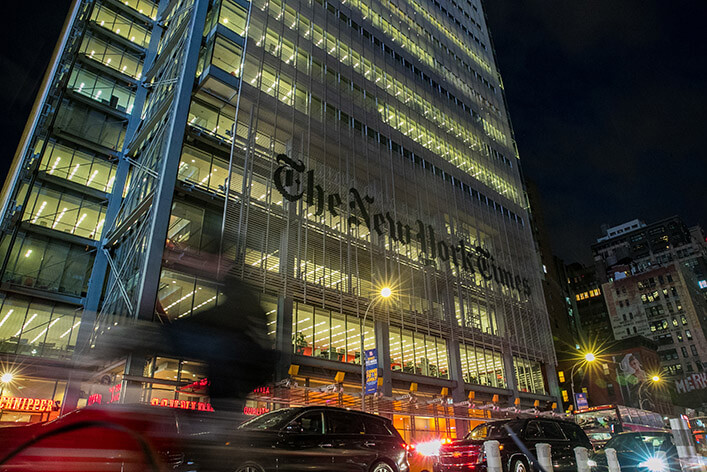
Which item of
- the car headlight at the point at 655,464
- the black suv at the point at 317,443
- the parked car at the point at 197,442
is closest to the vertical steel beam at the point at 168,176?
the parked car at the point at 197,442

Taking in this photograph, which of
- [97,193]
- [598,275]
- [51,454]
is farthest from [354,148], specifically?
[598,275]

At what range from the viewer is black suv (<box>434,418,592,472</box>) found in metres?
11.4

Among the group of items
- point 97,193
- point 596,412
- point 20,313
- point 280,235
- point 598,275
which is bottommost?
point 596,412

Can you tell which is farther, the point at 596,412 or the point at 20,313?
the point at 596,412

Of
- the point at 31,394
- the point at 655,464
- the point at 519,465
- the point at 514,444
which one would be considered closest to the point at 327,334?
the point at 514,444

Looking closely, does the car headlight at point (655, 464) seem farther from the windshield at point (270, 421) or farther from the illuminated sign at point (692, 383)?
the illuminated sign at point (692, 383)

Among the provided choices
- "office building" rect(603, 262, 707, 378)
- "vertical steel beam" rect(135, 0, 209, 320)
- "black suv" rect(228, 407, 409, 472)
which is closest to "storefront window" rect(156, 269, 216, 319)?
"vertical steel beam" rect(135, 0, 209, 320)

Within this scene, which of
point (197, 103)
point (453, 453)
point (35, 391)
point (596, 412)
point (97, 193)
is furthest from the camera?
point (596, 412)

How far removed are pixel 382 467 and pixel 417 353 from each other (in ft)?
72.8

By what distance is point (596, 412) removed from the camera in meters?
37.7

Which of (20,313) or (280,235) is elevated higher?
(280,235)

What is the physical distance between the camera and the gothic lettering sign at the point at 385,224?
1059 inches

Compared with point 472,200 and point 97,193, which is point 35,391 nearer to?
point 97,193

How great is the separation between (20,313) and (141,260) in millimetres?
10112
